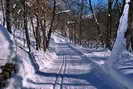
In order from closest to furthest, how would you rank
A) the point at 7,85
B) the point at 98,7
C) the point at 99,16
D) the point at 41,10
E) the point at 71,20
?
the point at 7,85 → the point at 41,10 → the point at 98,7 → the point at 99,16 → the point at 71,20

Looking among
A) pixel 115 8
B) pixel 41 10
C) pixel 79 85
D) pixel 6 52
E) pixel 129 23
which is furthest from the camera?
pixel 115 8

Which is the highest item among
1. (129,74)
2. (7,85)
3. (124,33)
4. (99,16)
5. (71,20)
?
(7,85)

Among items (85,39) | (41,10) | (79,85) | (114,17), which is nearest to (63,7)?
(114,17)

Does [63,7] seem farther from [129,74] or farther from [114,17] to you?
[129,74]

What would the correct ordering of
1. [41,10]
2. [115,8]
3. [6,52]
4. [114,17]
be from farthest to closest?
1. [114,17]
2. [115,8]
3. [41,10]
4. [6,52]

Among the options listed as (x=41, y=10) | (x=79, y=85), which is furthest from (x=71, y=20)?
(x=79, y=85)

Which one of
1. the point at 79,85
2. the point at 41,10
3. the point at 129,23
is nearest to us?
the point at 79,85

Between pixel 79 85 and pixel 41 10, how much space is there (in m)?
19.0

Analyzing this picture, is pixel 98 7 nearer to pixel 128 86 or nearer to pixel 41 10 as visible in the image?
pixel 41 10

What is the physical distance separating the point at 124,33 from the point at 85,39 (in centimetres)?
5542

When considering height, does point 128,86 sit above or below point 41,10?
above

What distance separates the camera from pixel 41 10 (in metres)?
29.4

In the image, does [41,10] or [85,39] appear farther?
[85,39]

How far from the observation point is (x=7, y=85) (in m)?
9.17
